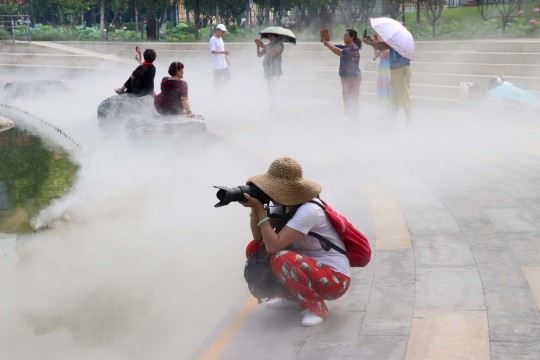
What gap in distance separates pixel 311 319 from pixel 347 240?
56 centimetres

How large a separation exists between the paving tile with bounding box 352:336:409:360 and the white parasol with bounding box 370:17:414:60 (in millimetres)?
8231

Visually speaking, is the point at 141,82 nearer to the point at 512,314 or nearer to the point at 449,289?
the point at 449,289

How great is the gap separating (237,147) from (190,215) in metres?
3.88

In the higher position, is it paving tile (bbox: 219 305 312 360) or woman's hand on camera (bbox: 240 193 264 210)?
woman's hand on camera (bbox: 240 193 264 210)

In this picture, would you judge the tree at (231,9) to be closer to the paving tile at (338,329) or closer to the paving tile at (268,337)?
the paving tile at (268,337)

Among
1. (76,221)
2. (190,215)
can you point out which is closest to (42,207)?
(76,221)

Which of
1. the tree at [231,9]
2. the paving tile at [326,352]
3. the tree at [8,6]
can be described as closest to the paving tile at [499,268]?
the paving tile at [326,352]

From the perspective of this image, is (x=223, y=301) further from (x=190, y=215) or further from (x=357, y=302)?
(x=190, y=215)

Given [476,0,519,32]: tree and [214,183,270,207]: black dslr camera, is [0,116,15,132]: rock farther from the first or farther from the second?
[476,0,519,32]: tree

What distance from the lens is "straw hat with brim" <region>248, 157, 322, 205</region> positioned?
5.51m

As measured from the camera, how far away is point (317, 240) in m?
5.68

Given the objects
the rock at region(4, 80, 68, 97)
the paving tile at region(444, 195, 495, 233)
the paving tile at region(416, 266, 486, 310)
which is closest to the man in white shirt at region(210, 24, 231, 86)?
the rock at region(4, 80, 68, 97)

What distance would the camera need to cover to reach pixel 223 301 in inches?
256

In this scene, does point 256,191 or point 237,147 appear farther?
point 237,147
